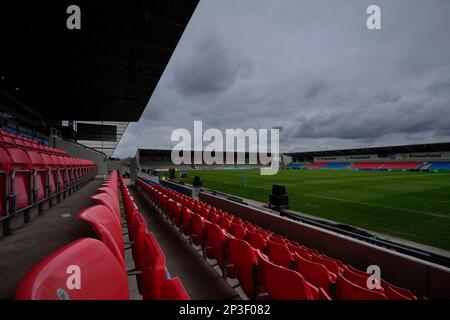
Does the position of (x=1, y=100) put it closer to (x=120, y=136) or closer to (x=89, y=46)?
(x=89, y=46)

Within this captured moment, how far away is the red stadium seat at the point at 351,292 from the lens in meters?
1.79

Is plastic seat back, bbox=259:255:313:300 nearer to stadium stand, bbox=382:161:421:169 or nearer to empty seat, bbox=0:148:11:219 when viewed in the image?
empty seat, bbox=0:148:11:219

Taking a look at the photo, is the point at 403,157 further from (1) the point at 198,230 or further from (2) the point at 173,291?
(2) the point at 173,291

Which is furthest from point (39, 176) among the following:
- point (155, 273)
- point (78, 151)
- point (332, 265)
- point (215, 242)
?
point (78, 151)

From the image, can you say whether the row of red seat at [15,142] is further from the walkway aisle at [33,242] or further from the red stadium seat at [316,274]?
the red stadium seat at [316,274]

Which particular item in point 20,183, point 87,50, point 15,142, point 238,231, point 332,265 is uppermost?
point 87,50

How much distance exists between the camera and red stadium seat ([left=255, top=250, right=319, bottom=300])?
5.78 ft

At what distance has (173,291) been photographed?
117 centimetres

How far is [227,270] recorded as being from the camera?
318cm

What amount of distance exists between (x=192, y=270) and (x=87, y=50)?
→ 10711 millimetres

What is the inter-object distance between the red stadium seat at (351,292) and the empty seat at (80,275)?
70.9 inches
